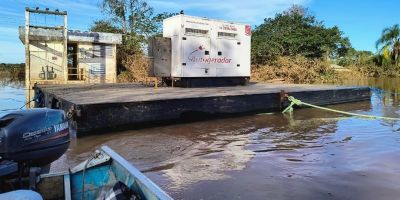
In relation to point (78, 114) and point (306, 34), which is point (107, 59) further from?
point (78, 114)

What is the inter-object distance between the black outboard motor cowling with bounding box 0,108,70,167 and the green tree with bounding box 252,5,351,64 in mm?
22976

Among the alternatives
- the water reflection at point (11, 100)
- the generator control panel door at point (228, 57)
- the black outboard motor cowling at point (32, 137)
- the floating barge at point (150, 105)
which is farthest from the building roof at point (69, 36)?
the black outboard motor cowling at point (32, 137)

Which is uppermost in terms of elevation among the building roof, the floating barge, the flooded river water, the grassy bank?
the building roof

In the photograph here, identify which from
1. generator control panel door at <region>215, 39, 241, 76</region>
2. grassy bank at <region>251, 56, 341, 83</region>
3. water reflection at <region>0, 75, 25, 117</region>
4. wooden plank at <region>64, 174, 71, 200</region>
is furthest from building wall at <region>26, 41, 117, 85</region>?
wooden plank at <region>64, 174, 71, 200</region>

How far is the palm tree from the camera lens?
47.8m

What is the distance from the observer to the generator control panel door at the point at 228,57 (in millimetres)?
14820

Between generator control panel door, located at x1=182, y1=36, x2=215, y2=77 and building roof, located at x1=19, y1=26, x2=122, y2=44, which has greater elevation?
building roof, located at x1=19, y1=26, x2=122, y2=44

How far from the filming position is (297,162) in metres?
6.04

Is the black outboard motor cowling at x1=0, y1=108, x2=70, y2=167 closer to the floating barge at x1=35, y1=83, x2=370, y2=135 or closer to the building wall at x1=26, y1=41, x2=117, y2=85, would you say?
the floating barge at x1=35, y1=83, x2=370, y2=135

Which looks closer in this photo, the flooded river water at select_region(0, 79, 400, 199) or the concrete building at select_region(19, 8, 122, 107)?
the flooded river water at select_region(0, 79, 400, 199)

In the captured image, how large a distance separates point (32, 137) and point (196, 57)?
10910 mm

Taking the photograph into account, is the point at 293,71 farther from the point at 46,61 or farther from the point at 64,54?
the point at 46,61

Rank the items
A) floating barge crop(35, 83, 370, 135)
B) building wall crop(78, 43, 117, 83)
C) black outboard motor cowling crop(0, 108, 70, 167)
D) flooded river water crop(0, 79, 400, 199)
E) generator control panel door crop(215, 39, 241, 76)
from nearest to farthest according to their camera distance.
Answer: black outboard motor cowling crop(0, 108, 70, 167) → flooded river water crop(0, 79, 400, 199) → floating barge crop(35, 83, 370, 135) → generator control panel door crop(215, 39, 241, 76) → building wall crop(78, 43, 117, 83)

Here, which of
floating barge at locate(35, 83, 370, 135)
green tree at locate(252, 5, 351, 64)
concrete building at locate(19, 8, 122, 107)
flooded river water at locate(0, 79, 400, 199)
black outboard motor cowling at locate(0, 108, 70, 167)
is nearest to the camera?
black outboard motor cowling at locate(0, 108, 70, 167)
